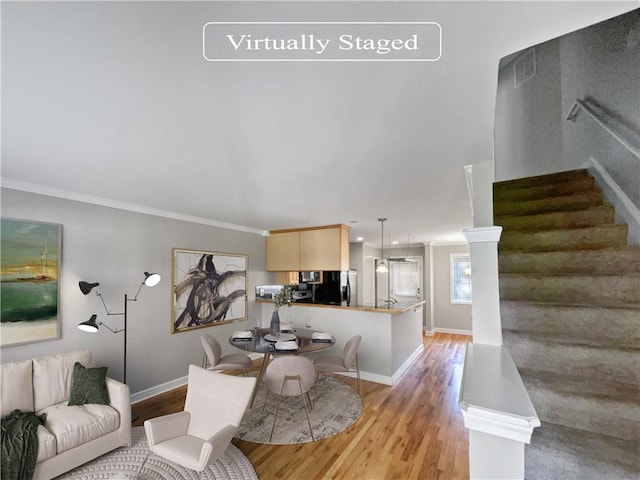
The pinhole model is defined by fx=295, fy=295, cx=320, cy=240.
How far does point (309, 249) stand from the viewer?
5.05 meters

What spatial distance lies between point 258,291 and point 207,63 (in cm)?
468

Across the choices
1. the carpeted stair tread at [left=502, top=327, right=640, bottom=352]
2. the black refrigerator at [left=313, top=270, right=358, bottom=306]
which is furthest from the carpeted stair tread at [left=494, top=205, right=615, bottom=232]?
the black refrigerator at [left=313, top=270, right=358, bottom=306]

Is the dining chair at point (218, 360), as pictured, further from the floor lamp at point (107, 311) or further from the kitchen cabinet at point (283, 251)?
the kitchen cabinet at point (283, 251)

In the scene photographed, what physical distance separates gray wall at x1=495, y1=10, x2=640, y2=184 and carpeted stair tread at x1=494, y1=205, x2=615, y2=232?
11.2 inches

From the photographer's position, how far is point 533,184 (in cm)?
279


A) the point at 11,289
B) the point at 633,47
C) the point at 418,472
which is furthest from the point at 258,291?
the point at 633,47

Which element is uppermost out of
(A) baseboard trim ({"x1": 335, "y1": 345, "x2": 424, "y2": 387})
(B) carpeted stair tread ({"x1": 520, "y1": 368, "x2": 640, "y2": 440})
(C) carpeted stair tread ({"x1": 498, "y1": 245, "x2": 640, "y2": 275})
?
(C) carpeted stair tread ({"x1": 498, "y1": 245, "x2": 640, "y2": 275})

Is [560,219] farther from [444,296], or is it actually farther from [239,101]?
[444,296]

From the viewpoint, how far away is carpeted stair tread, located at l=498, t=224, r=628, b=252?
1.92 metres

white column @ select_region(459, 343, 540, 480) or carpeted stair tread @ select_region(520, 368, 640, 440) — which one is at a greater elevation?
white column @ select_region(459, 343, 540, 480)

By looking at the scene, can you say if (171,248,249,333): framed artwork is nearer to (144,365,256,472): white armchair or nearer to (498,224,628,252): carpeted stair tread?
(144,365,256,472): white armchair

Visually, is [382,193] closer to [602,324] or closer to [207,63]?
[602,324]

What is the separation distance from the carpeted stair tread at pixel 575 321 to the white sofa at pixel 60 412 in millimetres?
3270

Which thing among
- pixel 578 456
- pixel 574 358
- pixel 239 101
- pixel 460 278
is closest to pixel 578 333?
pixel 574 358
